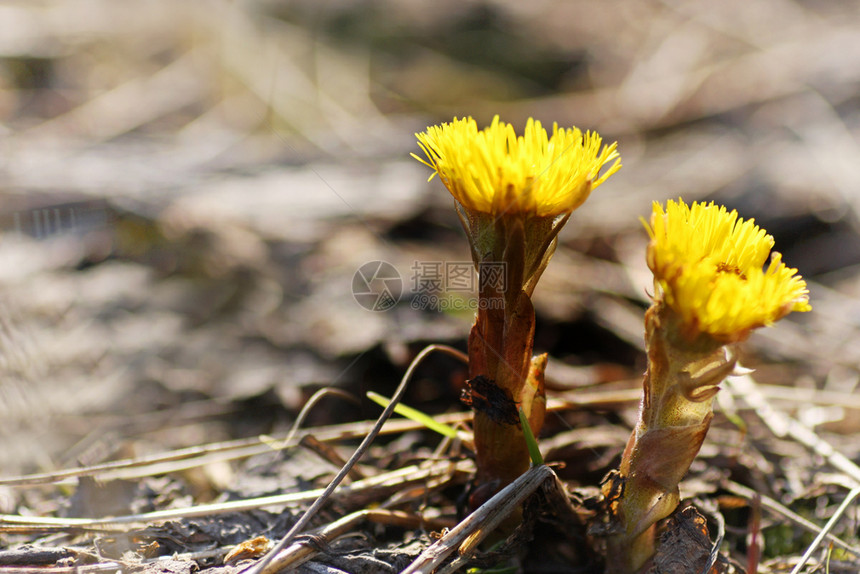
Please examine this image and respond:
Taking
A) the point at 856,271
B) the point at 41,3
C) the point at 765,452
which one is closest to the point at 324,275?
the point at 765,452

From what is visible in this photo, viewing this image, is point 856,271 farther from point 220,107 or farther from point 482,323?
point 220,107

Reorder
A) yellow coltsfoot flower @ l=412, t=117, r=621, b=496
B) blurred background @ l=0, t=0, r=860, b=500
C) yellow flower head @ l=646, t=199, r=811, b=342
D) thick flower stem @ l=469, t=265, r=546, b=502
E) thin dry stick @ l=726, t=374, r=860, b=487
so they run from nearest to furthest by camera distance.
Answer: yellow flower head @ l=646, t=199, r=811, b=342
yellow coltsfoot flower @ l=412, t=117, r=621, b=496
thick flower stem @ l=469, t=265, r=546, b=502
thin dry stick @ l=726, t=374, r=860, b=487
blurred background @ l=0, t=0, r=860, b=500

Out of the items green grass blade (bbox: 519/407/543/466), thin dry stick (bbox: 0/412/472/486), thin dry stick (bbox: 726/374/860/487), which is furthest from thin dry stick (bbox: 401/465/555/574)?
thin dry stick (bbox: 726/374/860/487)

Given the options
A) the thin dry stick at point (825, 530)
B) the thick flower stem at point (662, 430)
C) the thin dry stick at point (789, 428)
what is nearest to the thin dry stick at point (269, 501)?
the thick flower stem at point (662, 430)

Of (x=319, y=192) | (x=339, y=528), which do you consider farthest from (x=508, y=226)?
(x=319, y=192)

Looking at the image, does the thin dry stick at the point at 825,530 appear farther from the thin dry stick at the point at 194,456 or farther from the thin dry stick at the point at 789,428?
the thin dry stick at the point at 194,456

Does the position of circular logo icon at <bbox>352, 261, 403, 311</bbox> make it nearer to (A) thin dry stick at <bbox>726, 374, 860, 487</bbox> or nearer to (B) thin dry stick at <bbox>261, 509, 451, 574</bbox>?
(B) thin dry stick at <bbox>261, 509, 451, 574</bbox>

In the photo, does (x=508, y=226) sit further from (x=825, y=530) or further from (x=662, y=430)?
(x=825, y=530)

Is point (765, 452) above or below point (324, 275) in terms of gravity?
A: below
